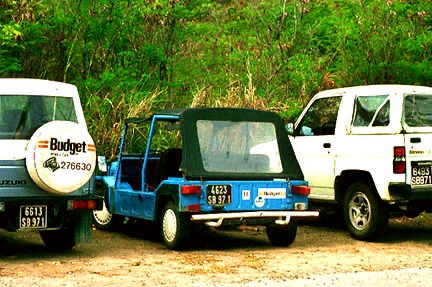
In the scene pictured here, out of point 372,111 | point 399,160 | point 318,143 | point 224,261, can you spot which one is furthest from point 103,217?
point 399,160

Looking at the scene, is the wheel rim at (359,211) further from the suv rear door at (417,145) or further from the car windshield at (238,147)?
the car windshield at (238,147)

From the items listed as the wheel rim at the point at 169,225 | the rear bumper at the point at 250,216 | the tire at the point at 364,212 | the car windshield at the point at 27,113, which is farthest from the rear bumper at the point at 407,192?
the car windshield at the point at 27,113

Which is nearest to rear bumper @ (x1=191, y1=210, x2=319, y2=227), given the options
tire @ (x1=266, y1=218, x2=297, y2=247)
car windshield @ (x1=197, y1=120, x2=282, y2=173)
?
tire @ (x1=266, y1=218, x2=297, y2=247)

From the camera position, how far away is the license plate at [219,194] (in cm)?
1125

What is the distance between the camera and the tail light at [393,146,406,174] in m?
12.1

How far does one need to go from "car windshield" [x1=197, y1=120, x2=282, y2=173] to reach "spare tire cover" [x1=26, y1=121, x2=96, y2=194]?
5.74 ft

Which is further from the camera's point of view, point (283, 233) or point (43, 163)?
point (283, 233)

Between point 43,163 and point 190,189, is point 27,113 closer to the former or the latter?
point 43,163

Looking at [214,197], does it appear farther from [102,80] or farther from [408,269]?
[102,80]

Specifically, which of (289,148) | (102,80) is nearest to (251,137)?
(289,148)

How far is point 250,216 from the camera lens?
11.3 meters

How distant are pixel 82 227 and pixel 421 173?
4.64 meters

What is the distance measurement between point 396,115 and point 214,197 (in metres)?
2.92

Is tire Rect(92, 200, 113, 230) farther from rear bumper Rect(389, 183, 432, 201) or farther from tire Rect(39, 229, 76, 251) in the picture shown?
rear bumper Rect(389, 183, 432, 201)
